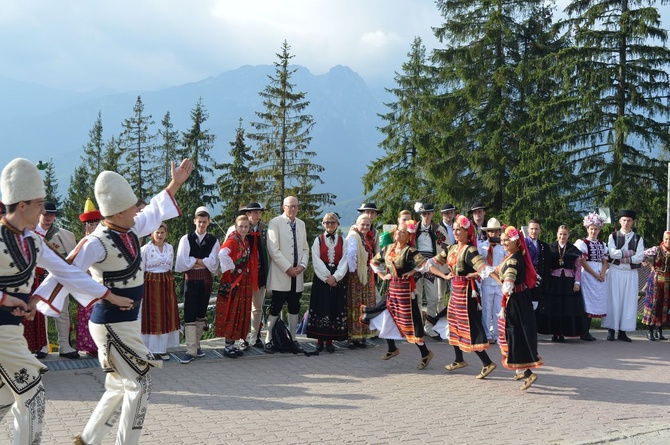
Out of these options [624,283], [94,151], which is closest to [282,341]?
[624,283]

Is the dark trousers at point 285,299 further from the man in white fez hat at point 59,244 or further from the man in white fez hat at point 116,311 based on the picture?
the man in white fez hat at point 116,311

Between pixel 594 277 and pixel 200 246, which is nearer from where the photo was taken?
pixel 200 246

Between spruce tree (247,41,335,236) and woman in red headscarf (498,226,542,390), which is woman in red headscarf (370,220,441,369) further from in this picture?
spruce tree (247,41,335,236)

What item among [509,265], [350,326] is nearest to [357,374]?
[350,326]

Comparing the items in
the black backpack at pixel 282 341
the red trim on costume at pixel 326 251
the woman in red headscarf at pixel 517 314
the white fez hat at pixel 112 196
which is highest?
the white fez hat at pixel 112 196

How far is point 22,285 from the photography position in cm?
422

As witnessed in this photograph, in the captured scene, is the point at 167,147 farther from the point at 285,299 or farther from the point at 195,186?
the point at 285,299

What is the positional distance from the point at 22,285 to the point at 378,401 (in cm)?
373

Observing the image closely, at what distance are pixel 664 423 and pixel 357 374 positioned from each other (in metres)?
3.37

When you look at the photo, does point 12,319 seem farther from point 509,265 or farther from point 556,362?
point 556,362

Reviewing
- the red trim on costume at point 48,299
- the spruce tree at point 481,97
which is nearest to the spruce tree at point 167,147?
the spruce tree at point 481,97

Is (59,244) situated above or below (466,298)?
above

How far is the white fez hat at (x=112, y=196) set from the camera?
15.1 feet

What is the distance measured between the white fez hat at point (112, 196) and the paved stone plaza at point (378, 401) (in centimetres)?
198
